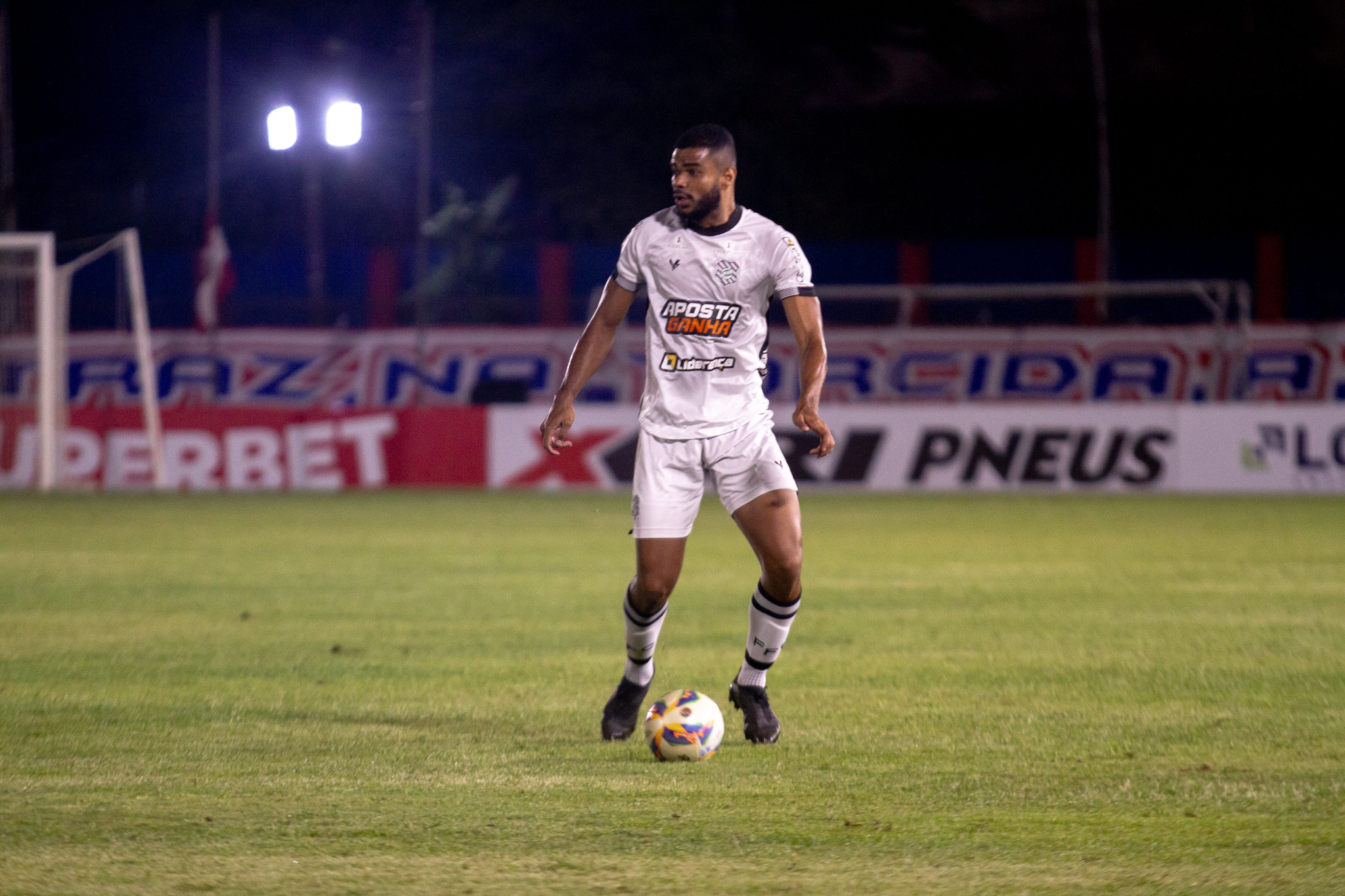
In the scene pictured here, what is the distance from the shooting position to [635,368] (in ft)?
90.6

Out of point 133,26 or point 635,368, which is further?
point 133,26

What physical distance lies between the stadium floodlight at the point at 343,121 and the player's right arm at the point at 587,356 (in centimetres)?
1641

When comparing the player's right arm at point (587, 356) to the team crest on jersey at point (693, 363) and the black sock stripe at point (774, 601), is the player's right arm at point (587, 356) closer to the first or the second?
the team crest on jersey at point (693, 363)

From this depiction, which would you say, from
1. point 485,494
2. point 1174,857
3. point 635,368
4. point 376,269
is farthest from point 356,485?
point 1174,857

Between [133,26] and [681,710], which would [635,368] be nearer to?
[133,26]

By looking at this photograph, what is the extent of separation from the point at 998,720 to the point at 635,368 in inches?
821

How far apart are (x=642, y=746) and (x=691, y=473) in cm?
103

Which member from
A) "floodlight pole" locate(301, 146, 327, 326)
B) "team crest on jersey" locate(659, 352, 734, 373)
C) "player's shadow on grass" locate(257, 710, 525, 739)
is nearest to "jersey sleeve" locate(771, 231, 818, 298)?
"team crest on jersey" locate(659, 352, 734, 373)

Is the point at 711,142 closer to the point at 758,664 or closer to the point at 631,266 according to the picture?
the point at 631,266

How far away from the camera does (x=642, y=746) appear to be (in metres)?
6.48

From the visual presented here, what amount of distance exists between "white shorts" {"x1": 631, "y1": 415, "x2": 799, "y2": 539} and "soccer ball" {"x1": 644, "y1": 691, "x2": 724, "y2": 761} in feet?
2.24

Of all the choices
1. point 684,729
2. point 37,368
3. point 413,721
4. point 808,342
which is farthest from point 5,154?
point 684,729

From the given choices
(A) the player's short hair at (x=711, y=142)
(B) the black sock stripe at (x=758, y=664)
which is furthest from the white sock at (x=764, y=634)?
(A) the player's short hair at (x=711, y=142)

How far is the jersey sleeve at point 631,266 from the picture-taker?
6.58 m
